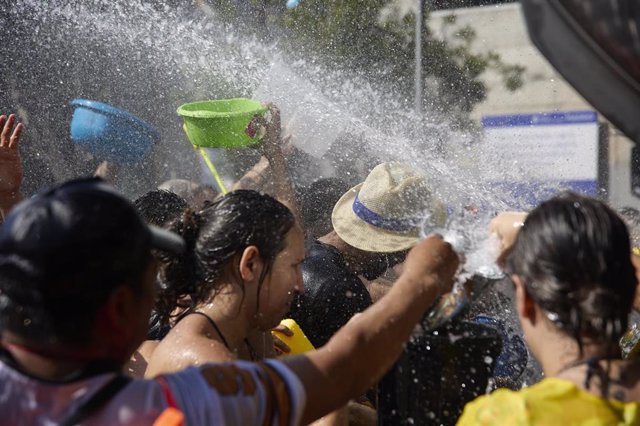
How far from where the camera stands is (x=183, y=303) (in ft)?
8.43

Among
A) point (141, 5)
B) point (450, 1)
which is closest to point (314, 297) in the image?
point (141, 5)

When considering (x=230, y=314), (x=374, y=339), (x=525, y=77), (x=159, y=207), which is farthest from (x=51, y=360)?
(x=525, y=77)

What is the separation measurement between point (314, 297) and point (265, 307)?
0.87 m

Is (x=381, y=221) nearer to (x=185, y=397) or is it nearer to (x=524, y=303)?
(x=524, y=303)

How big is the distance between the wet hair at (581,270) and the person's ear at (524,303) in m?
0.02

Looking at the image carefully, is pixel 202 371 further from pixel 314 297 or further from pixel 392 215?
pixel 392 215

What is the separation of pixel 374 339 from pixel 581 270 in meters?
0.41

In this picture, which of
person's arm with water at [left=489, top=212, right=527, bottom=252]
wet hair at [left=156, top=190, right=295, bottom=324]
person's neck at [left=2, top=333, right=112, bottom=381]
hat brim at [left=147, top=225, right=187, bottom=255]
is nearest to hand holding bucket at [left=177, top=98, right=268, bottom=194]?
wet hair at [left=156, top=190, right=295, bottom=324]

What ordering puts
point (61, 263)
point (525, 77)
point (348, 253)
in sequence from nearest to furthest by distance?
point (61, 263) < point (348, 253) < point (525, 77)

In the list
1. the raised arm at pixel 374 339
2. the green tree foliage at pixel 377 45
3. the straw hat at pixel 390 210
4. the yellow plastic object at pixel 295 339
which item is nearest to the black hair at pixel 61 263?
the raised arm at pixel 374 339

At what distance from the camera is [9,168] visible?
10.3ft

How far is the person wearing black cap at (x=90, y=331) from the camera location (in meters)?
1.34

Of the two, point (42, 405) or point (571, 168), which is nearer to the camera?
point (42, 405)

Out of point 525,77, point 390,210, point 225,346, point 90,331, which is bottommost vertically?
point 525,77
